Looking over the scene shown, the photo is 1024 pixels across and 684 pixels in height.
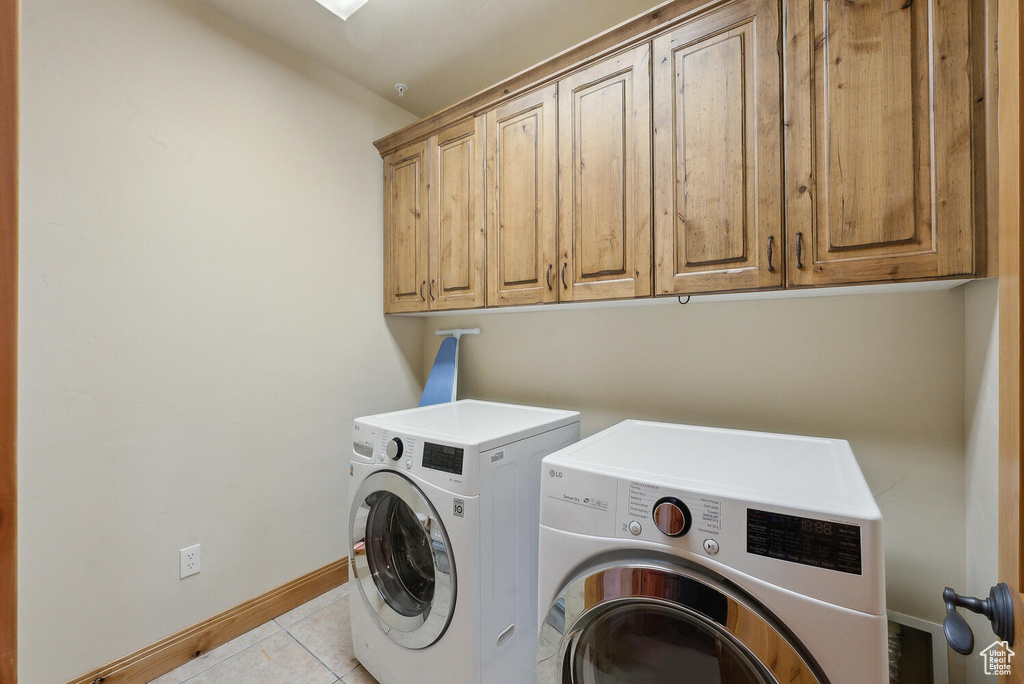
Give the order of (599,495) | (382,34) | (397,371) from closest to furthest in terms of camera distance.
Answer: (599,495) → (382,34) → (397,371)

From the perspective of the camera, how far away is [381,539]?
160 centimetres

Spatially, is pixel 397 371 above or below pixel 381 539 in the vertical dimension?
above

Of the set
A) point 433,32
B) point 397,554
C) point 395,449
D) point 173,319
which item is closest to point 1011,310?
point 395,449

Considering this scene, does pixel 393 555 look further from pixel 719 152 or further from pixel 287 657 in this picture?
pixel 719 152

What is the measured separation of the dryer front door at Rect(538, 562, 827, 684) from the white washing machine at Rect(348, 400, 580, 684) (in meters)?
0.30

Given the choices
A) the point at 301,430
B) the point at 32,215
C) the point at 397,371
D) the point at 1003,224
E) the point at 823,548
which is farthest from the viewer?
the point at 397,371

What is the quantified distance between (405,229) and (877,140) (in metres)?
1.92

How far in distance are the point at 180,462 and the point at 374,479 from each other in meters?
0.84

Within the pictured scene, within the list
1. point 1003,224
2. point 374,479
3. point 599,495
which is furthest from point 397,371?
point 1003,224

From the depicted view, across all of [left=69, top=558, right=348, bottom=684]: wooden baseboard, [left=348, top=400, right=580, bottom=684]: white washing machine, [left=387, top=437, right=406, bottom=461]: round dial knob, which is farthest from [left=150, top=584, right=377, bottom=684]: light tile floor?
[left=387, top=437, right=406, bottom=461]: round dial knob

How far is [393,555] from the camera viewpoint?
1.61 m

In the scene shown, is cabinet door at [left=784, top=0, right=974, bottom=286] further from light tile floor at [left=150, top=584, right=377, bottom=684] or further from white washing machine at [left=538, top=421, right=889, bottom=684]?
light tile floor at [left=150, top=584, right=377, bottom=684]

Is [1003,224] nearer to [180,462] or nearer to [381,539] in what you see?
[381,539]

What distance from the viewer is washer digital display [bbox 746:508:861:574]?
763mm
